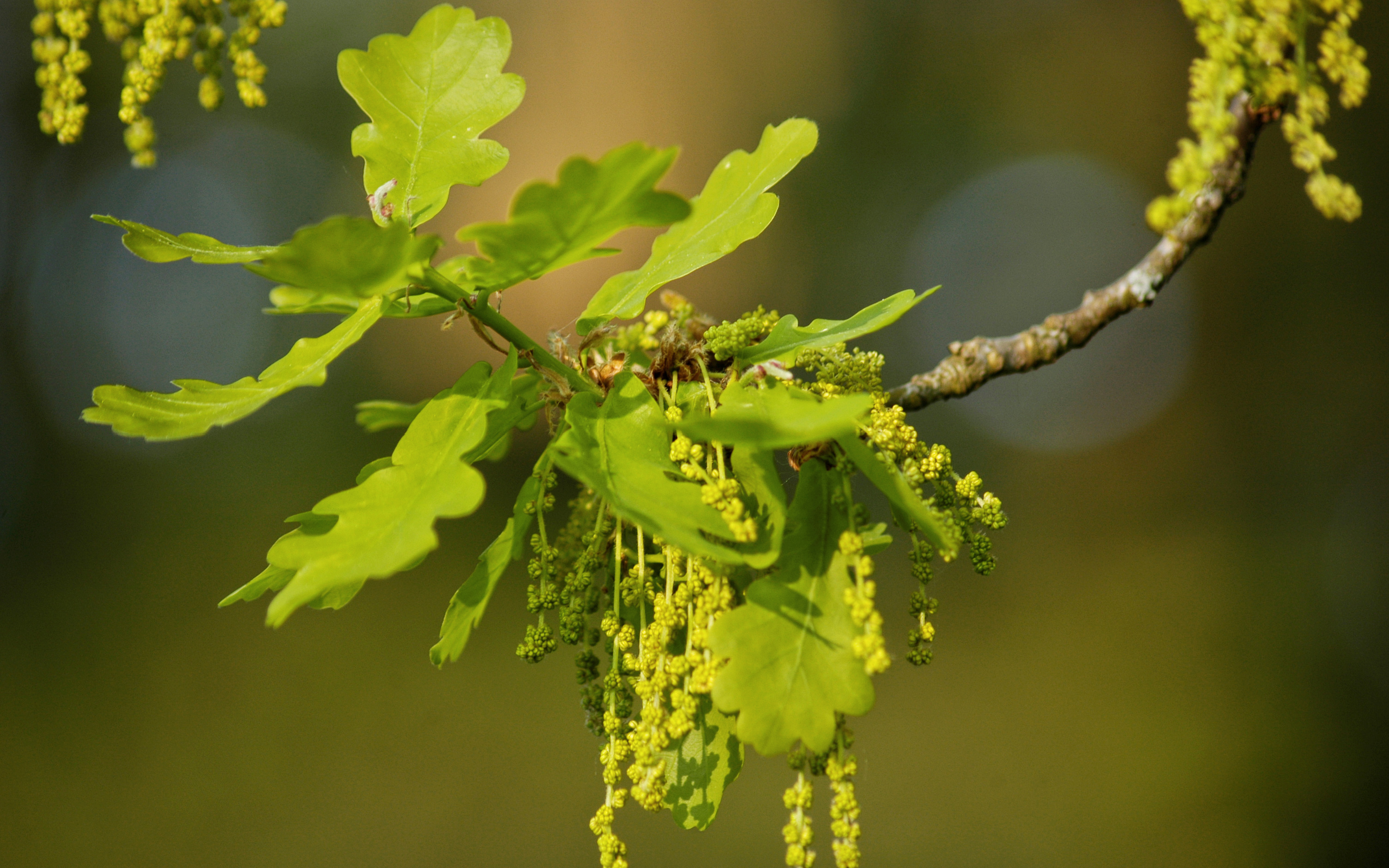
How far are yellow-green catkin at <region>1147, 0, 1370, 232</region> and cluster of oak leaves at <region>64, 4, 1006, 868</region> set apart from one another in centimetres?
19

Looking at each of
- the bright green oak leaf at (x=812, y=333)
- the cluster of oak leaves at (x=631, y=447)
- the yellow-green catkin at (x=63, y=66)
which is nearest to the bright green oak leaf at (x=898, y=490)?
the cluster of oak leaves at (x=631, y=447)

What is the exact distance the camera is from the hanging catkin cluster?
0.65m

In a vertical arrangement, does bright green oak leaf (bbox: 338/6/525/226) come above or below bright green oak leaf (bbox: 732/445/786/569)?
above

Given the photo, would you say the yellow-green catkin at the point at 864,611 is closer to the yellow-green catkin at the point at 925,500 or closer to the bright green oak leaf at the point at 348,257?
the yellow-green catkin at the point at 925,500

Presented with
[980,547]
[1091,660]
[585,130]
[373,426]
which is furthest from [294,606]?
[1091,660]

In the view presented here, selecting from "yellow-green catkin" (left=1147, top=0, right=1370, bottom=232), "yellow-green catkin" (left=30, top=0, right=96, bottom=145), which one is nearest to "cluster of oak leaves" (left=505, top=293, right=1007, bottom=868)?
"yellow-green catkin" (left=1147, top=0, right=1370, bottom=232)

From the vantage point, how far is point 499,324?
507 millimetres

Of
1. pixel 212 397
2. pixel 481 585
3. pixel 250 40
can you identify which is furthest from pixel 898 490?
pixel 250 40

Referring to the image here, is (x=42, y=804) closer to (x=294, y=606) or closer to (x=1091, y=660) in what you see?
(x=294, y=606)

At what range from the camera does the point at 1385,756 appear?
8.12 ft

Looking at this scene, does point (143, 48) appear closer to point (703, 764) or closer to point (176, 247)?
point (176, 247)

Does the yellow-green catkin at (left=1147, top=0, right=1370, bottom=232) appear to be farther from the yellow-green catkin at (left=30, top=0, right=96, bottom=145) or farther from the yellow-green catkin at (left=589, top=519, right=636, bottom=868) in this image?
the yellow-green catkin at (left=30, top=0, right=96, bottom=145)

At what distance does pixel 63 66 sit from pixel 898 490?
33.1 inches

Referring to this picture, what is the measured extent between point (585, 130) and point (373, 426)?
225 centimetres
